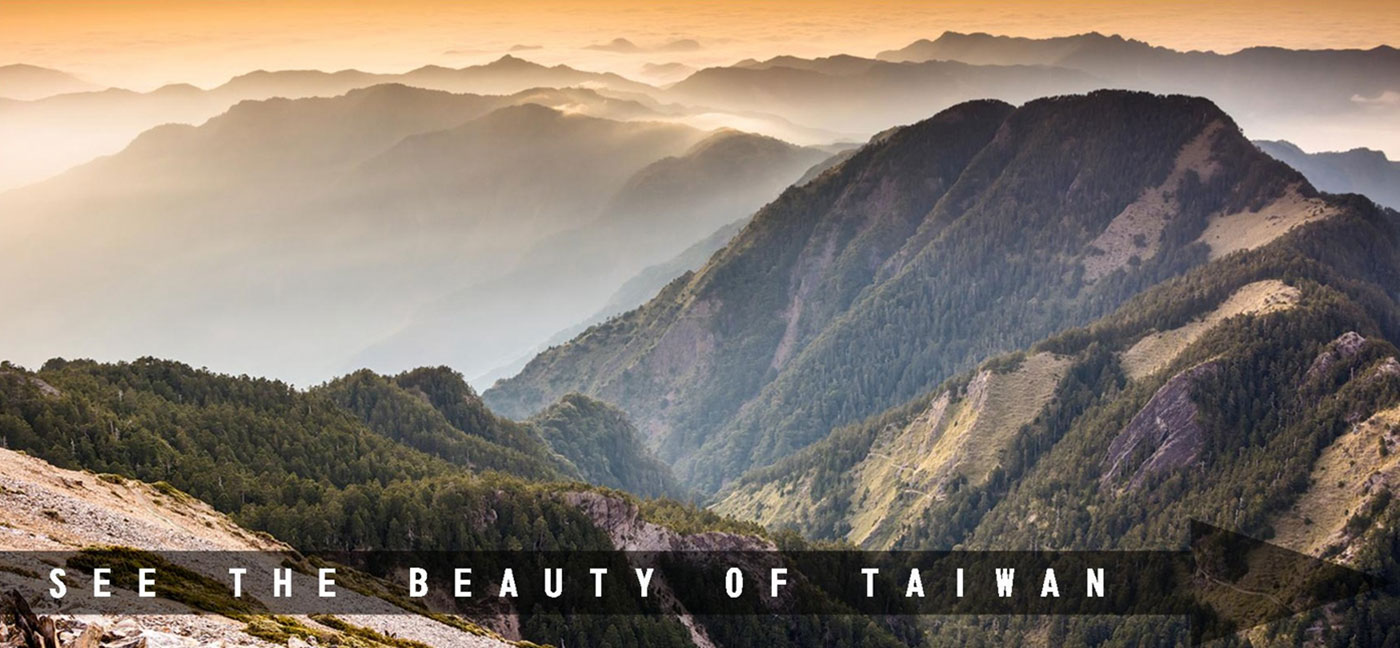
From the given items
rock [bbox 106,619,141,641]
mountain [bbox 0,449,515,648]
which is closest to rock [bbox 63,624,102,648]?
mountain [bbox 0,449,515,648]

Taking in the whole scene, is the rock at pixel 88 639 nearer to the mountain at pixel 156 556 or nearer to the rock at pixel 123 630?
the mountain at pixel 156 556

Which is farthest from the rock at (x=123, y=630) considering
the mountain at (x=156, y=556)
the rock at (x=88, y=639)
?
the rock at (x=88, y=639)

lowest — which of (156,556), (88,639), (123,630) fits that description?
(123,630)

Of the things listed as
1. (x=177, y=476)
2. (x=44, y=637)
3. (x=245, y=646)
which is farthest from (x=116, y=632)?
(x=177, y=476)

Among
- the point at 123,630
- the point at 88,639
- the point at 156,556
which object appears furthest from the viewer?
the point at 156,556

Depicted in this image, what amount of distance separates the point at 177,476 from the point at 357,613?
73572 millimetres

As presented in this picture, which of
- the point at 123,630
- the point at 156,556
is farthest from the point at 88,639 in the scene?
the point at 156,556

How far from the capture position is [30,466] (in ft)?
416

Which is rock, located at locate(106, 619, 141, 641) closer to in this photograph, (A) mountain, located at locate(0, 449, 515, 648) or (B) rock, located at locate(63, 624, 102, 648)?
(A) mountain, located at locate(0, 449, 515, 648)

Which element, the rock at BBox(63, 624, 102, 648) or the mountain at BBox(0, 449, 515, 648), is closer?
the rock at BBox(63, 624, 102, 648)

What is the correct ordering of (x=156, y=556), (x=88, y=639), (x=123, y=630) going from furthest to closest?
1. (x=156, y=556)
2. (x=123, y=630)
3. (x=88, y=639)

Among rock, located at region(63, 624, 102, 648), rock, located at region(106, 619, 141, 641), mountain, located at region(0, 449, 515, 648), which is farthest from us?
mountain, located at region(0, 449, 515, 648)

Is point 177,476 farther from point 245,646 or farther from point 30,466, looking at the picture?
point 245,646

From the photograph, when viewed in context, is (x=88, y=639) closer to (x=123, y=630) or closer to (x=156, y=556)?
(x=123, y=630)
